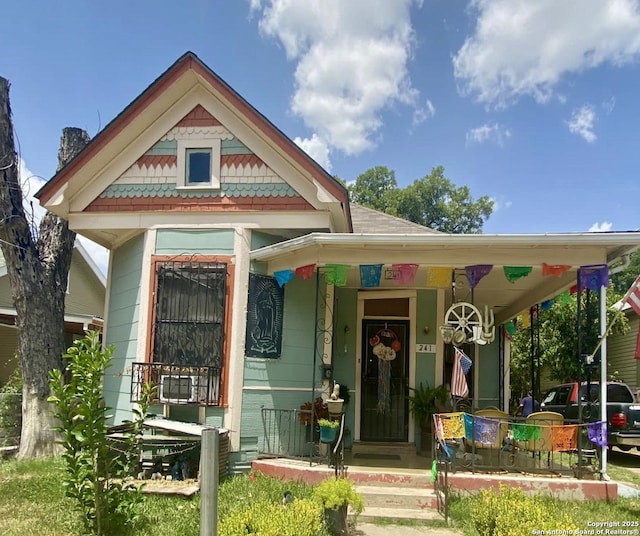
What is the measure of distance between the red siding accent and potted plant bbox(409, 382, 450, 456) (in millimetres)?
3630

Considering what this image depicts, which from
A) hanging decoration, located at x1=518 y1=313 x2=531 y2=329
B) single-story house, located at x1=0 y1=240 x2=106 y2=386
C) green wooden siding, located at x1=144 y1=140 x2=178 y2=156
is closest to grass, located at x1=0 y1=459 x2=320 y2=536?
green wooden siding, located at x1=144 y1=140 x2=178 y2=156

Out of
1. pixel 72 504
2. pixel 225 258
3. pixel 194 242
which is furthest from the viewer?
pixel 194 242

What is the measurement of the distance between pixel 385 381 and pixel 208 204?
4.26 metres

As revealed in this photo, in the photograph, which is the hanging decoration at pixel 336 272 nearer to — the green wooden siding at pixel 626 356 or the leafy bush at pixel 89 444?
the leafy bush at pixel 89 444

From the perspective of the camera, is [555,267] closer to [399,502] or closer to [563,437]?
[563,437]

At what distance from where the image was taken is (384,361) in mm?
9648

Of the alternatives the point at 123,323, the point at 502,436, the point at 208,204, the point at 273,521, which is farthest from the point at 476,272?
the point at 123,323

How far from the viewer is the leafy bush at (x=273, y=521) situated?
3768 mm

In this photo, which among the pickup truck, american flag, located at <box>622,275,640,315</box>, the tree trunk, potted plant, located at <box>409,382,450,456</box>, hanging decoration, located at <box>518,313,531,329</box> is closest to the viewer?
american flag, located at <box>622,275,640,315</box>

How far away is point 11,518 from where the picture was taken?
5.79 meters

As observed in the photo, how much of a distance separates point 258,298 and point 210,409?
168 cm

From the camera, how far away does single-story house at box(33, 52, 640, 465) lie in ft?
24.8

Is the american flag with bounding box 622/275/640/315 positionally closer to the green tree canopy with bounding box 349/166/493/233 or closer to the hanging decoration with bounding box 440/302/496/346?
the hanging decoration with bounding box 440/302/496/346

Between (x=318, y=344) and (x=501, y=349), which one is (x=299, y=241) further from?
(x=501, y=349)
